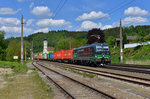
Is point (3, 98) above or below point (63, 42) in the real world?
below

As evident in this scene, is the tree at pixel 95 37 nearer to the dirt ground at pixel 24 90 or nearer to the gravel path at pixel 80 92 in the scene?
the dirt ground at pixel 24 90

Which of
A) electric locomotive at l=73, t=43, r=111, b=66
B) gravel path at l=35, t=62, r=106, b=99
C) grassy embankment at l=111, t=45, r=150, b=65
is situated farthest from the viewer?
grassy embankment at l=111, t=45, r=150, b=65

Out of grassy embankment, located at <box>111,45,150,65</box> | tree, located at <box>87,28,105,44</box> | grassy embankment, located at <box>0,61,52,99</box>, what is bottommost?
grassy embankment, located at <box>0,61,52,99</box>

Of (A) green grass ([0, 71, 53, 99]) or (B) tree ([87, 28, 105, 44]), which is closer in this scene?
(A) green grass ([0, 71, 53, 99])

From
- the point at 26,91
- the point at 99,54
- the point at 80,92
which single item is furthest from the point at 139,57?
the point at 26,91

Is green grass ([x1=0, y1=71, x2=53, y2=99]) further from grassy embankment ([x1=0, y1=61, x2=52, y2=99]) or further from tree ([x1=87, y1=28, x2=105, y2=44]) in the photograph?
tree ([x1=87, y1=28, x2=105, y2=44])

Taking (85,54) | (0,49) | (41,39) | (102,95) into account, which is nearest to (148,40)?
(85,54)

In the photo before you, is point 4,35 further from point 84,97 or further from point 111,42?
point 84,97

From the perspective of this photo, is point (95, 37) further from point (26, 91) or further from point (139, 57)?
point (26, 91)

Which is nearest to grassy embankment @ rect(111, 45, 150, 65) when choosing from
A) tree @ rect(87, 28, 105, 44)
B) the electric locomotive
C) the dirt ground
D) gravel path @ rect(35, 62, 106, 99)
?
the electric locomotive

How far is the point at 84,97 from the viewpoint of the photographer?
8023 millimetres

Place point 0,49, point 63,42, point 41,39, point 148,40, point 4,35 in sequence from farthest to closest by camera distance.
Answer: point 41,39, point 63,42, point 4,35, point 0,49, point 148,40

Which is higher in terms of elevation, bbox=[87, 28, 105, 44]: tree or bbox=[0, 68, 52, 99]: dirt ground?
bbox=[87, 28, 105, 44]: tree

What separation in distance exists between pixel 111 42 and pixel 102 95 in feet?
308
